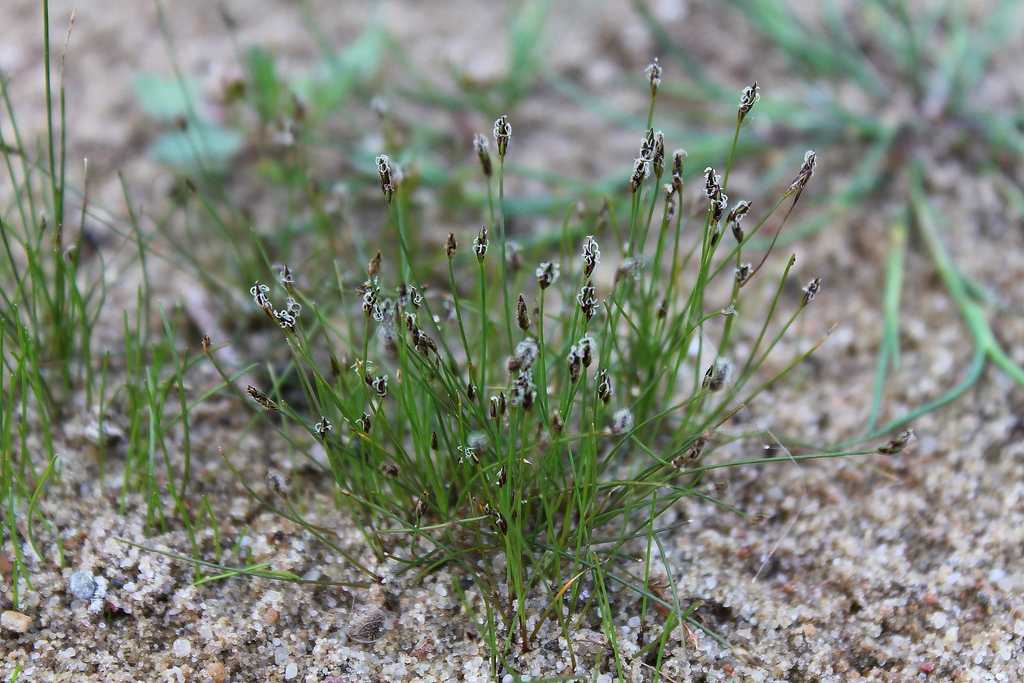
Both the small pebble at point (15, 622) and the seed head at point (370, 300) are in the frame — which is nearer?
the seed head at point (370, 300)

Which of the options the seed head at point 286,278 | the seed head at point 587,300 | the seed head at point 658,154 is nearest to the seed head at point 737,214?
the seed head at point 658,154

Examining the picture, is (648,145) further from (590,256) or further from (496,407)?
(496,407)

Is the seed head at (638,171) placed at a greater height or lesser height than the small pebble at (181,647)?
greater

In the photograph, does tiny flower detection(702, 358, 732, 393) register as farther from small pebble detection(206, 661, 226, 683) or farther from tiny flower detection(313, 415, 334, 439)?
small pebble detection(206, 661, 226, 683)

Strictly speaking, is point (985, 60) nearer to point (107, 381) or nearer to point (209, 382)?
point (209, 382)

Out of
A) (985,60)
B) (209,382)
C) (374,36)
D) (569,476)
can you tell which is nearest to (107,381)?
(209,382)

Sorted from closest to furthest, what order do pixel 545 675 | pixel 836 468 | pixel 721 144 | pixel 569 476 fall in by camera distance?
pixel 545 675
pixel 569 476
pixel 836 468
pixel 721 144

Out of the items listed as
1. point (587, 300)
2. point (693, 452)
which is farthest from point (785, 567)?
point (587, 300)

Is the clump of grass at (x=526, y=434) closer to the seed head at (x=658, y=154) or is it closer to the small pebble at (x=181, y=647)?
the seed head at (x=658, y=154)
